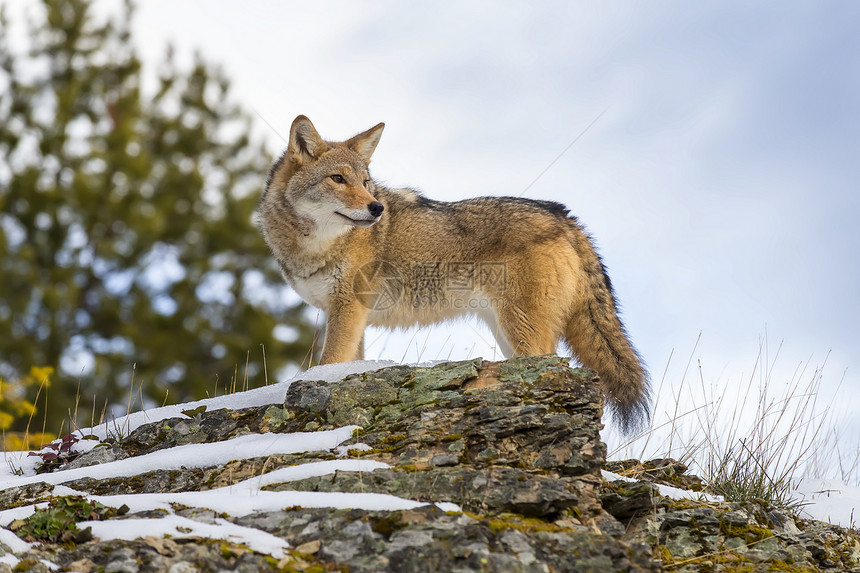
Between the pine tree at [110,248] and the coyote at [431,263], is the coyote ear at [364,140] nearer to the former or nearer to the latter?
the coyote at [431,263]

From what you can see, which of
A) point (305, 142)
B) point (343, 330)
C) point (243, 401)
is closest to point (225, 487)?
point (243, 401)

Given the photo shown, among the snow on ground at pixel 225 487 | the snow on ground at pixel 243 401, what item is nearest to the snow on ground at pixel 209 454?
the snow on ground at pixel 225 487

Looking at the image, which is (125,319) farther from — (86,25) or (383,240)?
(383,240)

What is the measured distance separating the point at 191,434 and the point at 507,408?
241 cm

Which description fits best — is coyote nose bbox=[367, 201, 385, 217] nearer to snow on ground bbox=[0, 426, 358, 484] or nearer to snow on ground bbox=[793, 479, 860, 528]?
snow on ground bbox=[0, 426, 358, 484]

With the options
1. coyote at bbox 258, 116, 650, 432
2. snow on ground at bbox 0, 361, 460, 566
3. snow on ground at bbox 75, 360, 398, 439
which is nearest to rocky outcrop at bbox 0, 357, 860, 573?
snow on ground at bbox 0, 361, 460, 566

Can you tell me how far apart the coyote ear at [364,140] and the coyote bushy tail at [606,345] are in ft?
7.85

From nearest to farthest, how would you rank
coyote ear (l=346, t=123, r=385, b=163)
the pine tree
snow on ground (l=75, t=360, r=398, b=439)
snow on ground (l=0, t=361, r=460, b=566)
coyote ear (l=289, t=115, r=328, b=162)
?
snow on ground (l=0, t=361, r=460, b=566), snow on ground (l=75, t=360, r=398, b=439), coyote ear (l=289, t=115, r=328, b=162), coyote ear (l=346, t=123, r=385, b=163), the pine tree

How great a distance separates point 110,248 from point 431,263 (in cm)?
1390

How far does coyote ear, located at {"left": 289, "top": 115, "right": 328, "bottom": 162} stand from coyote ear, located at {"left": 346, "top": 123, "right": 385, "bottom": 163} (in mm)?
294

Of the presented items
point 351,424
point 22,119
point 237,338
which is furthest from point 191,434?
point 22,119

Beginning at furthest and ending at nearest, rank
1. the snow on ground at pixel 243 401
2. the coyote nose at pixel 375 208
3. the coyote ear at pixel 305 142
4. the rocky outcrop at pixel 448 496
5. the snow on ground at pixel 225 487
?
the coyote ear at pixel 305 142, the coyote nose at pixel 375 208, the snow on ground at pixel 243 401, the snow on ground at pixel 225 487, the rocky outcrop at pixel 448 496

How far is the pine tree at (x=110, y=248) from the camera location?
18812 mm

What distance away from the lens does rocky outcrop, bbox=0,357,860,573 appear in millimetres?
3658
